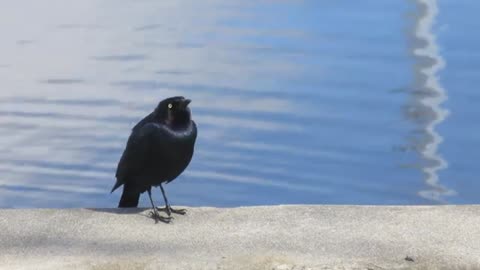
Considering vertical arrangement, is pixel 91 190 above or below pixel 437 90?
below

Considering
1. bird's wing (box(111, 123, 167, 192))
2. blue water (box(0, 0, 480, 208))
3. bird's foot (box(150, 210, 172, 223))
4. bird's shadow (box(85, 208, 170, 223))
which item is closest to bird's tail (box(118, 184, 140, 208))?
bird's wing (box(111, 123, 167, 192))

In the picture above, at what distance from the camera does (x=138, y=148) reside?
16.5 ft

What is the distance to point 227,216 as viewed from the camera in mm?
4793

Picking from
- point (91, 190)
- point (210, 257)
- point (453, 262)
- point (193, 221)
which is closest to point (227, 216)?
point (193, 221)

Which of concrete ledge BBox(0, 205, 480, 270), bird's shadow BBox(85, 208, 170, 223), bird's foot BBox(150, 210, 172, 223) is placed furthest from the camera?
bird's shadow BBox(85, 208, 170, 223)

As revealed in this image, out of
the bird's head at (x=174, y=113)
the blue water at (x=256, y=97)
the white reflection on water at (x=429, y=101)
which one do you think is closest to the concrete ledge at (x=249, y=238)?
the bird's head at (x=174, y=113)

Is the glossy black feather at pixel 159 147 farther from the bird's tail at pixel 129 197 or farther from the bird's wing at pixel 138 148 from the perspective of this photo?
the bird's tail at pixel 129 197

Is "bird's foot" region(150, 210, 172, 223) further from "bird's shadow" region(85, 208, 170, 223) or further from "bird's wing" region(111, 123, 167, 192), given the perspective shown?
"bird's wing" region(111, 123, 167, 192)

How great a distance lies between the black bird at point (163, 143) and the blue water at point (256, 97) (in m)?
1.55

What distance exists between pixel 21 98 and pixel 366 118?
7.23 feet

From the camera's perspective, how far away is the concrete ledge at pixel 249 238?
169 inches

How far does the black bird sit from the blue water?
1.55 metres

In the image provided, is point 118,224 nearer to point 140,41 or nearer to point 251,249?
point 251,249

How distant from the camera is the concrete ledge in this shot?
14.1ft
